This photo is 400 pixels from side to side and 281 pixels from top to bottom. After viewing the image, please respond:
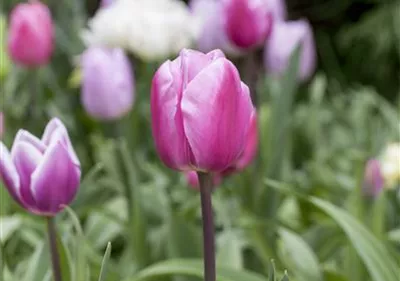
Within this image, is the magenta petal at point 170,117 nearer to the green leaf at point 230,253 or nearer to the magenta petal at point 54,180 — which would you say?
the magenta petal at point 54,180

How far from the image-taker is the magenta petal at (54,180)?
74 centimetres

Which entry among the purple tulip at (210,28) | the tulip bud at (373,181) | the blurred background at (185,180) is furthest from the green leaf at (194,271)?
the purple tulip at (210,28)

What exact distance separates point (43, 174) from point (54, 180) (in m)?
0.01

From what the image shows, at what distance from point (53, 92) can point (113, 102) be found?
684 mm

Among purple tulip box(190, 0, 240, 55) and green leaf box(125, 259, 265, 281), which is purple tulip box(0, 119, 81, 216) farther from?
purple tulip box(190, 0, 240, 55)

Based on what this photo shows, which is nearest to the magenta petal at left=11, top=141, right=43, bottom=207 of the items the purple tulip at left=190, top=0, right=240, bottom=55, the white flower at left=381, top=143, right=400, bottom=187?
the white flower at left=381, top=143, right=400, bottom=187

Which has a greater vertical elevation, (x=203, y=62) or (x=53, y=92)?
(x=203, y=62)

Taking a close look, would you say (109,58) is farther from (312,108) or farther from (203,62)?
(203,62)

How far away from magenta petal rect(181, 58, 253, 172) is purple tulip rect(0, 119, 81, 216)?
148 millimetres

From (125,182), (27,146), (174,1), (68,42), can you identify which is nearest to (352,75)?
(68,42)

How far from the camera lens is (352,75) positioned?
13.0ft

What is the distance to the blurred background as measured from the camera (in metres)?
1.08

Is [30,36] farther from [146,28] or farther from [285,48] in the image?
[285,48]

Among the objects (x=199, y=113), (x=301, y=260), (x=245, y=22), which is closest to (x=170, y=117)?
(x=199, y=113)
